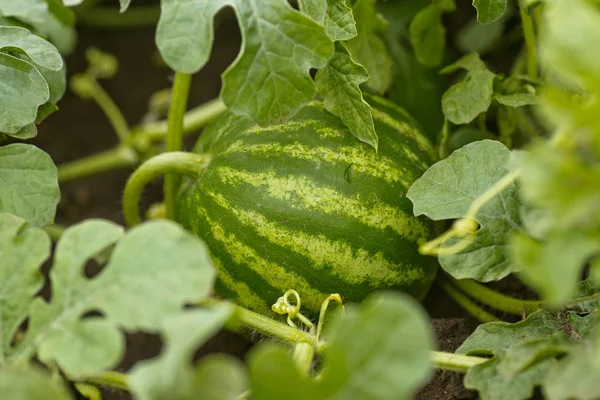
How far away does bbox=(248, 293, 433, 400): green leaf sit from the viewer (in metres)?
0.79

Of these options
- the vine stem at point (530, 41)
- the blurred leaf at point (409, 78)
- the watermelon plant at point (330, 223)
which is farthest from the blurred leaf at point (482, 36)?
the vine stem at point (530, 41)

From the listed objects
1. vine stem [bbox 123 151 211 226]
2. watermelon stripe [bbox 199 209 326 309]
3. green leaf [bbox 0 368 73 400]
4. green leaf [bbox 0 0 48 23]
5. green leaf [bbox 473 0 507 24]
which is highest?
green leaf [bbox 473 0 507 24]

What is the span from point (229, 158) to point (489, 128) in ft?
2.46

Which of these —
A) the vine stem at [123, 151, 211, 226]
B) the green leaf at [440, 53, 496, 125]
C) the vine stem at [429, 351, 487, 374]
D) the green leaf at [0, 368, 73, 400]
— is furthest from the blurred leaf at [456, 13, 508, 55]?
the green leaf at [0, 368, 73, 400]

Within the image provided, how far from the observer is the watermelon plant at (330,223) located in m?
0.81

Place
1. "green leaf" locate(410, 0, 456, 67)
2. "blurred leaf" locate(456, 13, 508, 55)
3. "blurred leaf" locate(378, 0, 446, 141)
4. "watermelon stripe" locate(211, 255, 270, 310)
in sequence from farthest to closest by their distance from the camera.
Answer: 1. "blurred leaf" locate(456, 13, 508, 55)
2. "blurred leaf" locate(378, 0, 446, 141)
3. "green leaf" locate(410, 0, 456, 67)
4. "watermelon stripe" locate(211, 255, 270, 310)

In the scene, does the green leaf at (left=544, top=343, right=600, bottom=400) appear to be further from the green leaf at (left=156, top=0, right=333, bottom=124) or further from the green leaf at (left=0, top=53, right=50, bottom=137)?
the green leaf at (left=0, top=53, right=50, bottom=137)

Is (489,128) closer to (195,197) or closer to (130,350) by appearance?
Result: (195,197)

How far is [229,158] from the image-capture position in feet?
4.92

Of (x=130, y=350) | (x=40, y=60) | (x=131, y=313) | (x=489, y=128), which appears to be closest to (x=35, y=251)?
(x=131, y=313)

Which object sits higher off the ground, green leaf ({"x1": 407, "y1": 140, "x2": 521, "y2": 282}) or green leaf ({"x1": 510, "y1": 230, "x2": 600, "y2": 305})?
green leaf ({"x1": 510, "y1": 230, "x2": 600, "y2": 305})

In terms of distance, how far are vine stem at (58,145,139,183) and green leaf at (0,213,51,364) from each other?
106 centimetres

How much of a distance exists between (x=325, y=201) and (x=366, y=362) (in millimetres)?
631

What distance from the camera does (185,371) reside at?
79 centimetres
